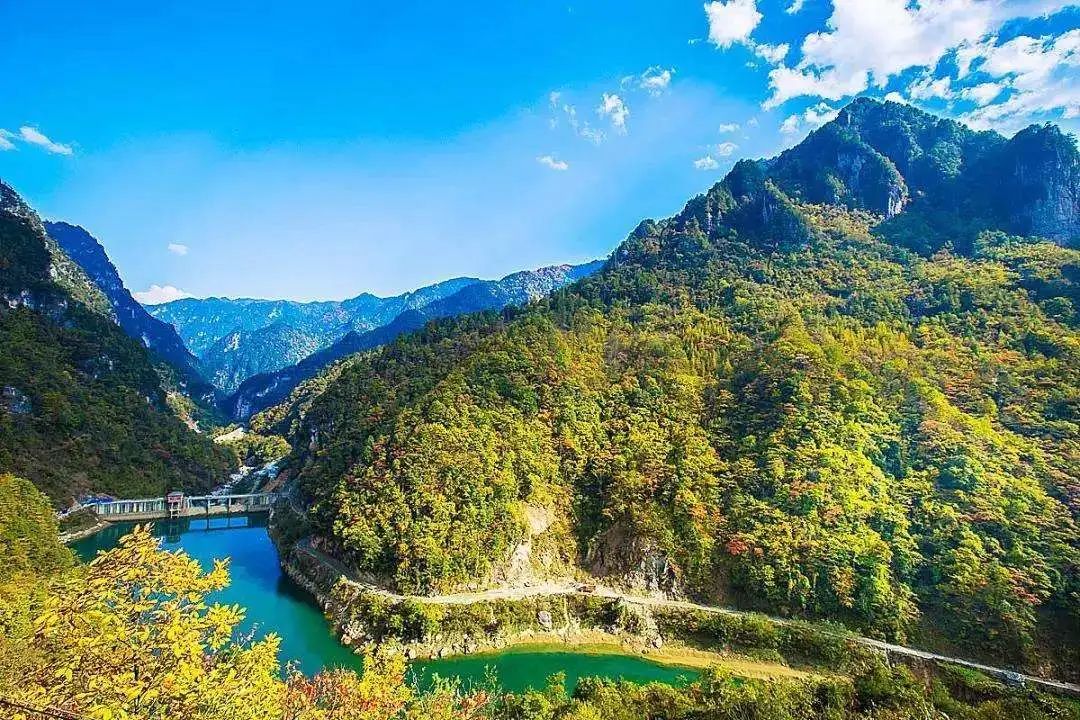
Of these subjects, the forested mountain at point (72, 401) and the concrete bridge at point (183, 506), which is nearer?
the forested mountain at point (72, 401)

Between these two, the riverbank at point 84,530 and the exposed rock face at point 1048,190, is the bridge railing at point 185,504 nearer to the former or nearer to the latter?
the riverbank at point 84,530

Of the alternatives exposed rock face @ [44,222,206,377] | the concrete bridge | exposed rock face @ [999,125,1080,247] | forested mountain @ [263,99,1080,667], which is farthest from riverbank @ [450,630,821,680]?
exposed rock face @ [44,222,206,377]

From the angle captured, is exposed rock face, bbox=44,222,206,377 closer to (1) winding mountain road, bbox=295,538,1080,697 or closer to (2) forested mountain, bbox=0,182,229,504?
(2) forested mountain, bbox=0,182,229,504

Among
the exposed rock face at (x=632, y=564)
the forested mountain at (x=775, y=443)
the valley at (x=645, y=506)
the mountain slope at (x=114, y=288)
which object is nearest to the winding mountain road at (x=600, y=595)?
the valley at (x=645, y=506)

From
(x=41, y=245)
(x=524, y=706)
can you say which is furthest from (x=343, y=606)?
(x=41, y=245)

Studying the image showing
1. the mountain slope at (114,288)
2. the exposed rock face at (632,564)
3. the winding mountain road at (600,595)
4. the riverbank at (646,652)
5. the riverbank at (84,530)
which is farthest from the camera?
the mountain slope at (114,288)
